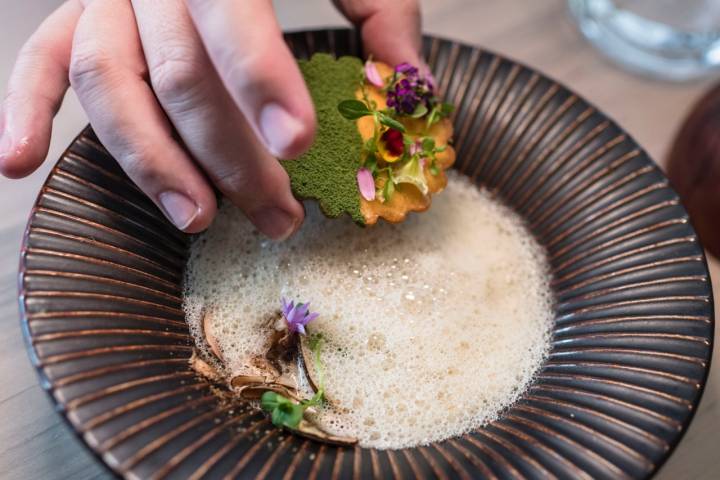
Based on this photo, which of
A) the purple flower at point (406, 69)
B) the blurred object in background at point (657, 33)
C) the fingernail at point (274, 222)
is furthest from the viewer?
the blurred object in background at point (657, 33)

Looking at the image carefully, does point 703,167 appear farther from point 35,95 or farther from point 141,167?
point 35,95

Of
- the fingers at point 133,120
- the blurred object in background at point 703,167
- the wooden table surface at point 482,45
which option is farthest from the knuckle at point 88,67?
the blurred object in background at point 703,167

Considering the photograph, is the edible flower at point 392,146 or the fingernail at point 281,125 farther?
the edible flower at point 392,146

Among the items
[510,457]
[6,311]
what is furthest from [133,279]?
[510,457]

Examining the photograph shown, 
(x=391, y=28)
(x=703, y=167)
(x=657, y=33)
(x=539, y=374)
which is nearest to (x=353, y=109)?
(x=391, y=28)

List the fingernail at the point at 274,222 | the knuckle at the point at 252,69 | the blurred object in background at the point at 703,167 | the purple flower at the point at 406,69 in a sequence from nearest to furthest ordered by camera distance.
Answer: the knuckle at the point at 252,69 < the fingernail at the point at 274,222 < the purple flower at the point at 406,69 < the blurred object in background at the point at 703,167

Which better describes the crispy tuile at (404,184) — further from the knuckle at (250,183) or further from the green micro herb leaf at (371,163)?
the knuckle at (250,183)

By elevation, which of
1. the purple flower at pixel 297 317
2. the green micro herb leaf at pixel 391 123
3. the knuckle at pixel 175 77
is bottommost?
the purple flower at pixel 297 317

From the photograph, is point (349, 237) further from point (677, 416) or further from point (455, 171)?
point (677, 416)
